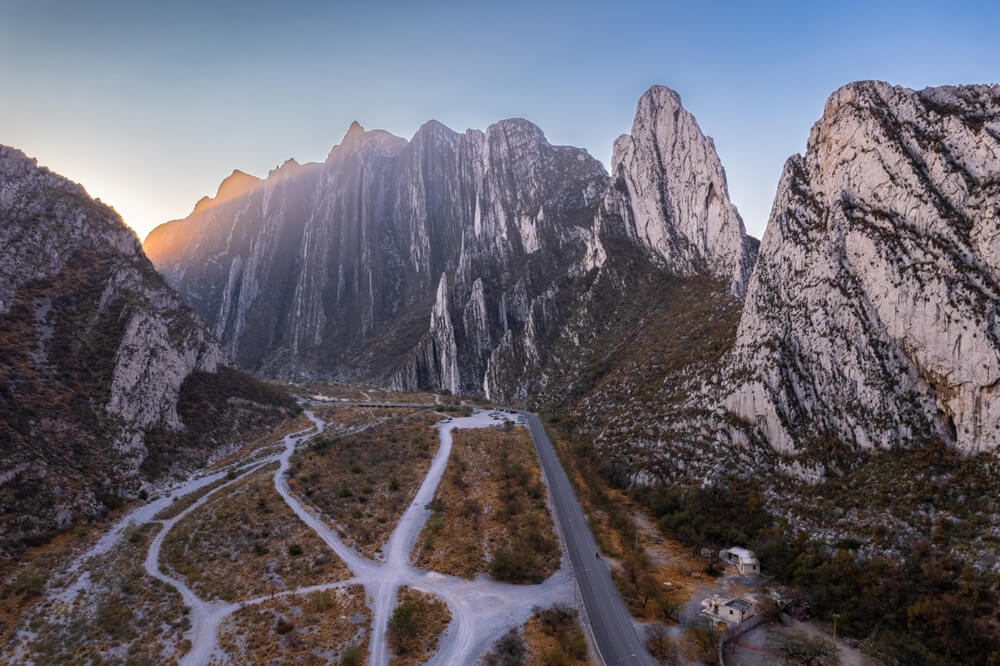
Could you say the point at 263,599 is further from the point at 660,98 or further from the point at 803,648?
the point at 660,98

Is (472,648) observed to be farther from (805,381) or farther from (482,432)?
(482,432)

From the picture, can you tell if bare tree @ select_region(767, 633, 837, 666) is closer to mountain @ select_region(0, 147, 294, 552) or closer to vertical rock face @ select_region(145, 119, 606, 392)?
mountain @ select_region(0, 147, 294, 552)

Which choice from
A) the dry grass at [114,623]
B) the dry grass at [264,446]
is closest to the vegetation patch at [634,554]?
the dry grass at [114,623]

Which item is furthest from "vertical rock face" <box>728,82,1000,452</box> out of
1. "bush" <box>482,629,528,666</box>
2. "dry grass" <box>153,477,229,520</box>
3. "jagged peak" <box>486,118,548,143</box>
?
"jagged peak" <box>486,118,548,143</box>

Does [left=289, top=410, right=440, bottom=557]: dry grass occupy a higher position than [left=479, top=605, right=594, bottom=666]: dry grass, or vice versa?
→ [left=289, top=410, right=440, bottom=557]: dry grass

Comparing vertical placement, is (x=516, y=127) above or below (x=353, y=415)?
above

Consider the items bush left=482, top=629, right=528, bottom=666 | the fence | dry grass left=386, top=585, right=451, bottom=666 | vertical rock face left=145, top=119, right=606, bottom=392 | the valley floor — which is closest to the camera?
bush left=482, top=629, right=528, bottom=666

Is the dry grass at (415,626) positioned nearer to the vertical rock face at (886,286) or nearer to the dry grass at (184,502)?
the dry grass at (184,502)

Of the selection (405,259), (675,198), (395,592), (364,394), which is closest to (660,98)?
(675,198)
